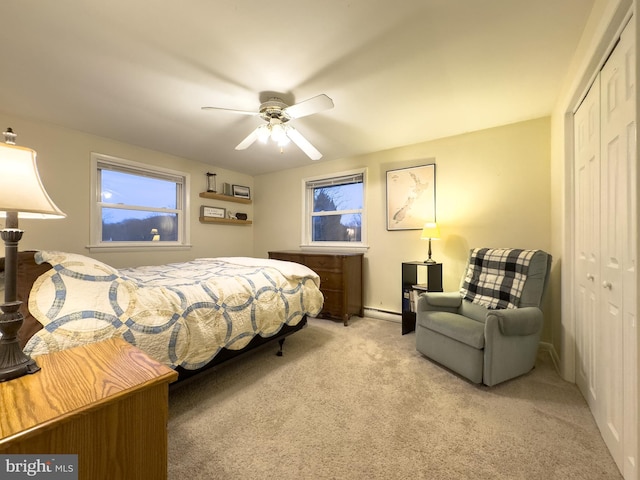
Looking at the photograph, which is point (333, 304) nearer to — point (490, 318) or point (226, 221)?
point (490, 318)

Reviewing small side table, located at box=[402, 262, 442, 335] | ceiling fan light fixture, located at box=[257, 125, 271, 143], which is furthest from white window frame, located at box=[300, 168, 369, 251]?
ceiling fan light fixture, located at box=[257, 125, 271, 143]

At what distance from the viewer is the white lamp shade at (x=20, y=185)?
80 centimetres

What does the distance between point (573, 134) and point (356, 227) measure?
2.44m

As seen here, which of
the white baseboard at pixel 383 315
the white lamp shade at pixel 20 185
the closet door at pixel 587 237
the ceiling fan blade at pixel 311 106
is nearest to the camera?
the white lamp shade at pixel 20 185

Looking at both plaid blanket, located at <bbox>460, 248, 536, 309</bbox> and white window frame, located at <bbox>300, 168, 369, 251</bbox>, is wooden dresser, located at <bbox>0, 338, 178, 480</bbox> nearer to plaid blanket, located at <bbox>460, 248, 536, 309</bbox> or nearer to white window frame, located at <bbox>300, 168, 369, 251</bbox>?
plaid blanket, located at <bbox>460, 248, 536, 309</bbox>

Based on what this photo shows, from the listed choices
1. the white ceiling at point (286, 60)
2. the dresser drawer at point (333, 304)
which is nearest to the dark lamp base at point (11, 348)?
the white ceiling at point (286, 60)

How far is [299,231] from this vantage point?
435 cm

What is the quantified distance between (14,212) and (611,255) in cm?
256

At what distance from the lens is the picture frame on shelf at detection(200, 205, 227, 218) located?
13.3ft

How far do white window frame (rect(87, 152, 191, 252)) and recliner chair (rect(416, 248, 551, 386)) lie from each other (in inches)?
131

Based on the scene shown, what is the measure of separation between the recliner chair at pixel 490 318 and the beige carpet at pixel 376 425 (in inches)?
5.7

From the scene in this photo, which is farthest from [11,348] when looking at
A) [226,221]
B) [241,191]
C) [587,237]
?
[241,191]

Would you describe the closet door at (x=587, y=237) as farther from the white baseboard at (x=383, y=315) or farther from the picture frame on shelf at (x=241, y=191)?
the picture frame on shelf at (x=241, y=191)

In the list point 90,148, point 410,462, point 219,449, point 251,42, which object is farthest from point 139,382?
point 90,148
